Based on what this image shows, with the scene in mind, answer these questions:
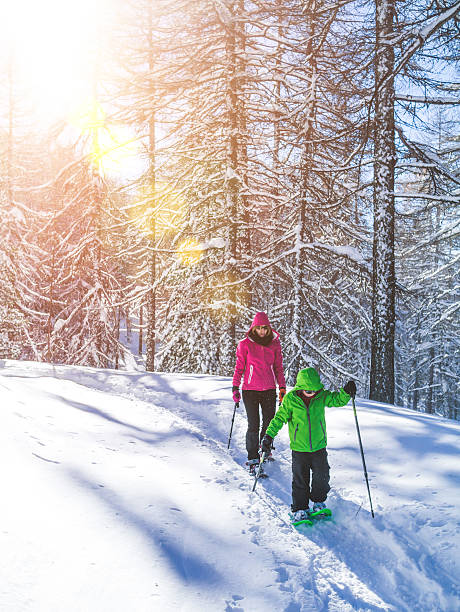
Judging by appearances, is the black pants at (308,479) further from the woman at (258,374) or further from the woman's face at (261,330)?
the woman's face at (261,330)

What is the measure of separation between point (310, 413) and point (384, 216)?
646 centimetres

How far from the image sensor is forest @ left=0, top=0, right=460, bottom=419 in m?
9.88

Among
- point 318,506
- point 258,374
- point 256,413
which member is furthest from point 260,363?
point 318,506

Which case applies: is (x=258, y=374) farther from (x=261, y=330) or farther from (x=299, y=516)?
(x=299, y=516)

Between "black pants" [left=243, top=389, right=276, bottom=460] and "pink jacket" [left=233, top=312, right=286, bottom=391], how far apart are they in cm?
11

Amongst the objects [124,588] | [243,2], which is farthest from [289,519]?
[243,2]

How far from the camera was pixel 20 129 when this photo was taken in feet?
67.8

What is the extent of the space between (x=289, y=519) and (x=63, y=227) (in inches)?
889

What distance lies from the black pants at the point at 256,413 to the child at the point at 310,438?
1453 millimetres

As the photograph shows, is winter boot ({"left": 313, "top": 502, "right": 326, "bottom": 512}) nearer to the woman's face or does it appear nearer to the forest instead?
the woman's face

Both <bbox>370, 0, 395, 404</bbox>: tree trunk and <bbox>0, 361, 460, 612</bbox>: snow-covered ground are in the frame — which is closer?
<bbox>0, 361, 460, 612</bbox>: snow-covered ground

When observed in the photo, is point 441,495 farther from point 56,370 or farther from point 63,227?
point 63,227

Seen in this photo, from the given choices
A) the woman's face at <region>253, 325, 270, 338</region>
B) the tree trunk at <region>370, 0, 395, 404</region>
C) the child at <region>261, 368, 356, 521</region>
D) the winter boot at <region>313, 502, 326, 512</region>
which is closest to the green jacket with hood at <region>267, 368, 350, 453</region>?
the child at <region>261, 368, 356, 521</region>

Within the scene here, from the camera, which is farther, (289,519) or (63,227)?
(63,227)
